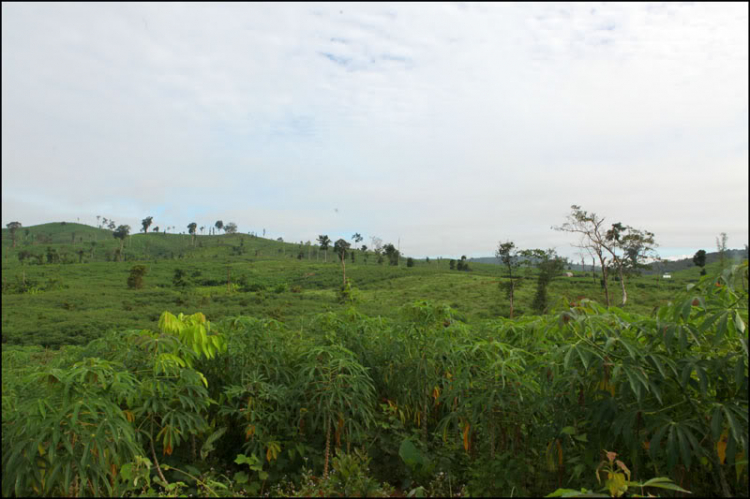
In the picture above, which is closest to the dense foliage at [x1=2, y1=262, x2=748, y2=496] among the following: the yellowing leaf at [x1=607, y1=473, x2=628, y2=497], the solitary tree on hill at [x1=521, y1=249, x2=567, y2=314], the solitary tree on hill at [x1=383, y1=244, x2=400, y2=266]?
the yellowing leaf at [x1=607, y1=473, x2=628, y2=497]

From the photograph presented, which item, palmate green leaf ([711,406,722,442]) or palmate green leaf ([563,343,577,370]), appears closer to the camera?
palmate green leaf ([711,406,722,442])

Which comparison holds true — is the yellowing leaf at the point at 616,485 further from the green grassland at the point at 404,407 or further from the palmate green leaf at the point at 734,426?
the palmate green leaf at the point at 734,426

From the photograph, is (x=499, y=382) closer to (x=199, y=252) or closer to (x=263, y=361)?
(x=263, y=361)

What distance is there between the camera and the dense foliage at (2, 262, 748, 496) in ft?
6.35

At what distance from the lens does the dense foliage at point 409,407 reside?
193cm

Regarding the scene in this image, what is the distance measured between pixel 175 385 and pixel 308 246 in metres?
81.0

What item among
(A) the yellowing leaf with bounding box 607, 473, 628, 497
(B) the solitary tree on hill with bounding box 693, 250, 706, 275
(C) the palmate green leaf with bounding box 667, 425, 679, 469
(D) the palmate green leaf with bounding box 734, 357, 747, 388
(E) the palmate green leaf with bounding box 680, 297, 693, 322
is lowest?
(A) the yellowing leaf with bounding box 607, 473, 628, 497

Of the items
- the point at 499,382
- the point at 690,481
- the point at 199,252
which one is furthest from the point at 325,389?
the point at 199,252

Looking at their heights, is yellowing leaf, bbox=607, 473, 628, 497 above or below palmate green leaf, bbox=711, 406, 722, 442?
below

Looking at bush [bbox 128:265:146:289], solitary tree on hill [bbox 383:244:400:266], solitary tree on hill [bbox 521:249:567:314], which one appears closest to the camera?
solitary tree on hill [bbox 521:249:567:314]

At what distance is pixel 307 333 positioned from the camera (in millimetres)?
4520

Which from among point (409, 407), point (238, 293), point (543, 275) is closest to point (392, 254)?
point (238, 293)

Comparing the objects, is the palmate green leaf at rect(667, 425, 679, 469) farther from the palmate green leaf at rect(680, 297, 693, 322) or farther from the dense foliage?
the palmate green leaf at rect(680, 297, 693, 322)

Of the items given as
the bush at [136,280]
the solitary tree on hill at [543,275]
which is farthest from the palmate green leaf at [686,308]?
the bush at [136,280]
